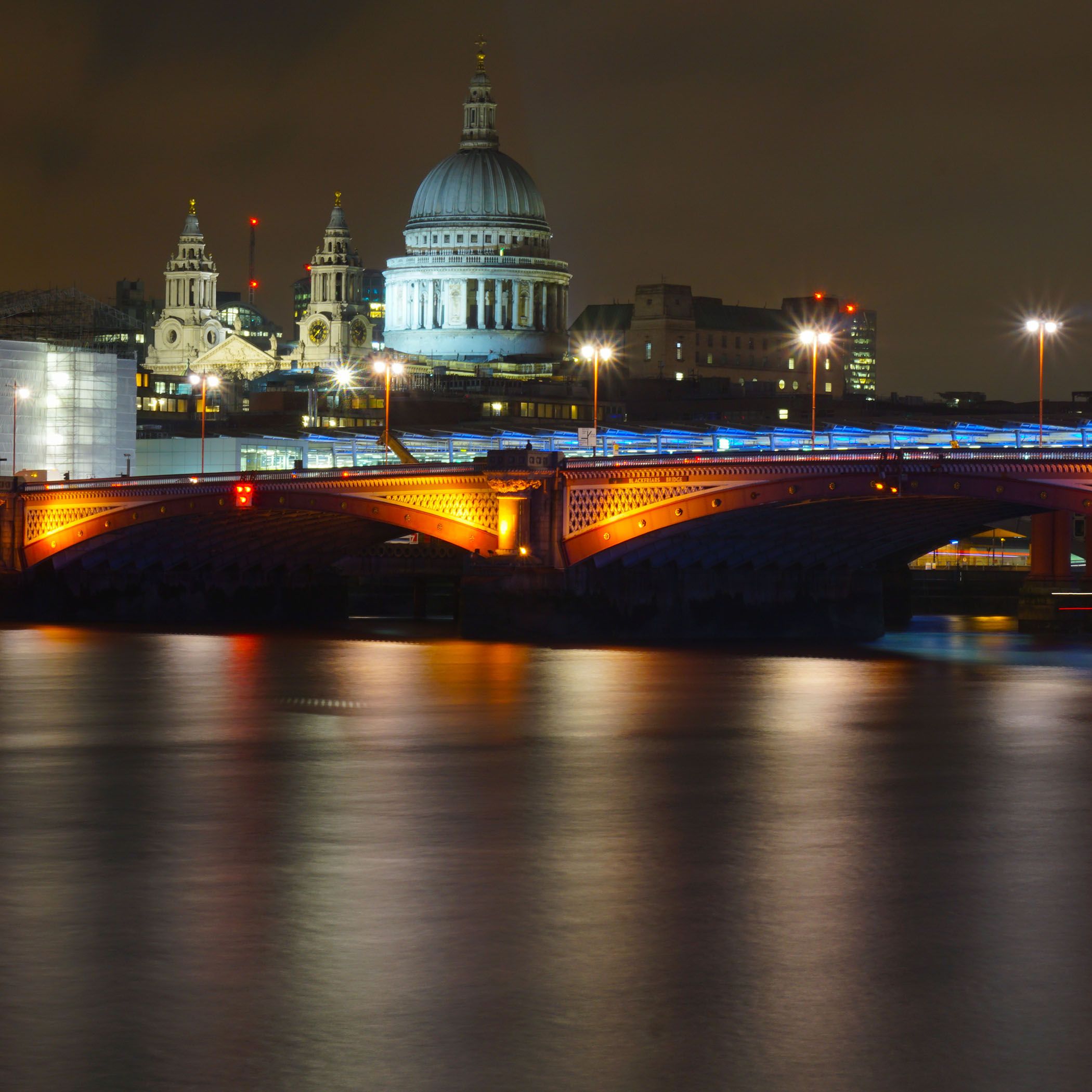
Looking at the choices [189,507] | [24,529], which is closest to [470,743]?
[189,507]

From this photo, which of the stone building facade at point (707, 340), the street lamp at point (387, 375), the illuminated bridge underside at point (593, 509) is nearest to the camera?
the illuminated bridge underside at point (593, 509)

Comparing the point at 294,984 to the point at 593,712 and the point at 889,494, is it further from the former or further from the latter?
the point at 889,494

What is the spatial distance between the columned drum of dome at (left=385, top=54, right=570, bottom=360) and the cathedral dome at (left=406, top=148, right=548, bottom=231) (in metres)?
0.06

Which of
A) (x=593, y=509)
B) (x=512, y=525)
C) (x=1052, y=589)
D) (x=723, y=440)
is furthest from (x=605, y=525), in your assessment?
(x=1052, y=589)

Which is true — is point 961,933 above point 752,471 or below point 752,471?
below

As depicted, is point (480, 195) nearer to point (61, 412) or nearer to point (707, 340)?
point (707, 340)

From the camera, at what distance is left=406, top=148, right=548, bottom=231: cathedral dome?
536ft

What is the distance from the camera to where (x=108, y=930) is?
16.9 meters

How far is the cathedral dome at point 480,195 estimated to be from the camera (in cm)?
16338

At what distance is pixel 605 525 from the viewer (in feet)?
183

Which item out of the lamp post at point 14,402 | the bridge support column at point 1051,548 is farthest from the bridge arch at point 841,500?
the lamp post at point 14,402

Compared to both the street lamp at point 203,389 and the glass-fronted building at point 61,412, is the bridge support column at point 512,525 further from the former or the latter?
the glass-fronted building at point 61,412

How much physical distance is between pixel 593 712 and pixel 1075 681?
1291 cm

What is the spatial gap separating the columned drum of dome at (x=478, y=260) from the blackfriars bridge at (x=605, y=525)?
3669 inches
